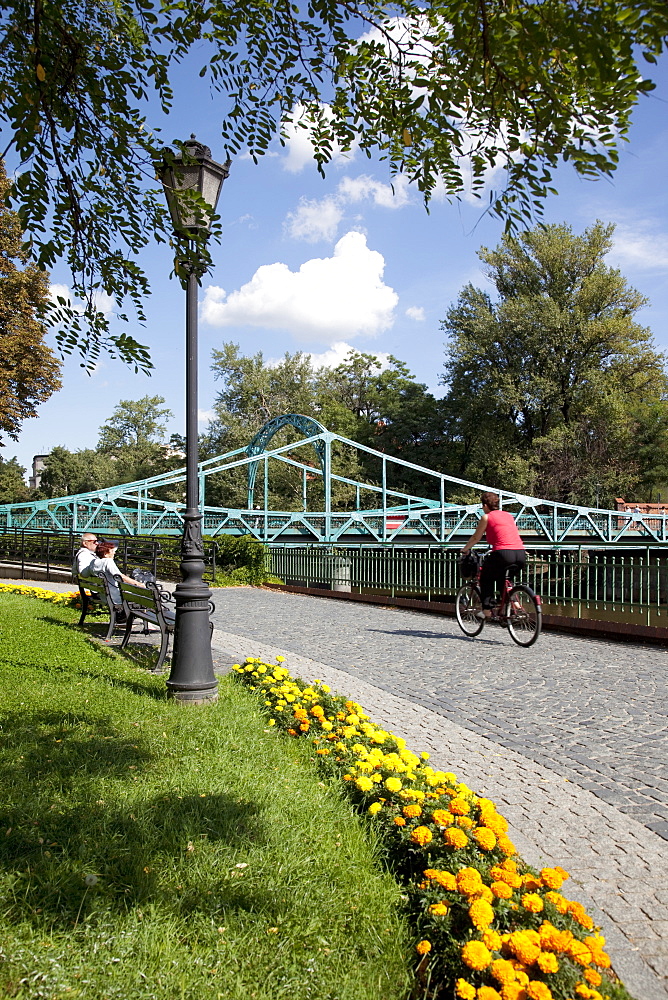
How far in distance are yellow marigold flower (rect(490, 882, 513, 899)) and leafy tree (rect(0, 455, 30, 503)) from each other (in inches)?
2036

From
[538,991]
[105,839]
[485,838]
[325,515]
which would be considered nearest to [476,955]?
[538,991]

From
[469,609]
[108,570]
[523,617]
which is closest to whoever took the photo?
[108,570]

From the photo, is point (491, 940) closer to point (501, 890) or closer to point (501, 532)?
point (501, 890)

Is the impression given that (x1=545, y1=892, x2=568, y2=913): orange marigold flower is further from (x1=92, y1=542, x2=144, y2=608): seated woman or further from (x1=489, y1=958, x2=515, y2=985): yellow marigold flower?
(x1=92, y1=542, x2=144, y2=608): seated woman

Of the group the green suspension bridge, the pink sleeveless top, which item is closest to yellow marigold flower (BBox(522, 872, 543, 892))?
the pink sleeveless top

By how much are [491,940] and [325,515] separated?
3130 centimetres

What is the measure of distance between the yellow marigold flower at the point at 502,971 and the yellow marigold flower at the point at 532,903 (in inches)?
10.4

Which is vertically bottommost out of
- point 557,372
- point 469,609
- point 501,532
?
point 469,609

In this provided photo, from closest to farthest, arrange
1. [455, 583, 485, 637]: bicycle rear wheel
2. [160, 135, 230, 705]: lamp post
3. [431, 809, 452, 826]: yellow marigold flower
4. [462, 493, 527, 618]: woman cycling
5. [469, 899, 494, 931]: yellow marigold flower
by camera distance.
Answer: [469, 899, 494, 931]: yellow marigold flower, [431, 809, 452, 826]: yellow marigold flower, [160, 135, 230, 705]: lamp post, [462, 493, 527, 618]: woman cycling, [455, 583, 485, 637]: bicycle rear wheel

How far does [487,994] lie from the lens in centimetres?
200

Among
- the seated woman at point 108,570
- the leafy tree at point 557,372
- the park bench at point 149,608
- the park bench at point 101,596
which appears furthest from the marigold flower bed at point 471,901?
the leafy tree at point 557,372

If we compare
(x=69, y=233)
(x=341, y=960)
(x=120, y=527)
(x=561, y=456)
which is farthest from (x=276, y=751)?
(x=561, y=456)

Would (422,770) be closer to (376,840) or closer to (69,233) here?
(376,840)

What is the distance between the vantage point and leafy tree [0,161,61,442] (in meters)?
22.5
